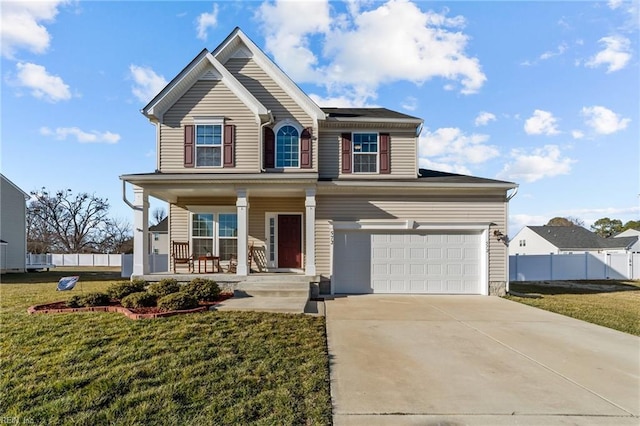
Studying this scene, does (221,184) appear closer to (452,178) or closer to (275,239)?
(275,239)

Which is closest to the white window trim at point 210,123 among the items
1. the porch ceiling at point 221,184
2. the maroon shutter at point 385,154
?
the porch ceiling at point 221,184

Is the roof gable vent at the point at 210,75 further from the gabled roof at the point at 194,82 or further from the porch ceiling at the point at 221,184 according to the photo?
the porch ceiling at the point at 221,184

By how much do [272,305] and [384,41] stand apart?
9407 mm

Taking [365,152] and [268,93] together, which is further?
[365,152]

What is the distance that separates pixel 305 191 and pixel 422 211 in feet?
12.7

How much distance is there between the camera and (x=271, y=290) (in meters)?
9.19

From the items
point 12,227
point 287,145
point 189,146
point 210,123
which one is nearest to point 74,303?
point 189,146

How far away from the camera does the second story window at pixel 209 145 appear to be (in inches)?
441

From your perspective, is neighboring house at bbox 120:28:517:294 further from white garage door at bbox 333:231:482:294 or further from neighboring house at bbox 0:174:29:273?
neighboring house at bbox 0:174:29:273

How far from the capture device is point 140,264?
33.0ft

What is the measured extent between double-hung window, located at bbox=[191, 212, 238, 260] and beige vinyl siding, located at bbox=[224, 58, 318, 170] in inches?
146

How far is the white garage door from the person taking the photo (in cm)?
1065

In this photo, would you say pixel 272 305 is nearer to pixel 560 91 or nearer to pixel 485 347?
pixel 485 347

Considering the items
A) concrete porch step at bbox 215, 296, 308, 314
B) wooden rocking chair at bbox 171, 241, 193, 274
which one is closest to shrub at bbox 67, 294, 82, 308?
concrete porch step at bbox 215, 296, 308, 314
